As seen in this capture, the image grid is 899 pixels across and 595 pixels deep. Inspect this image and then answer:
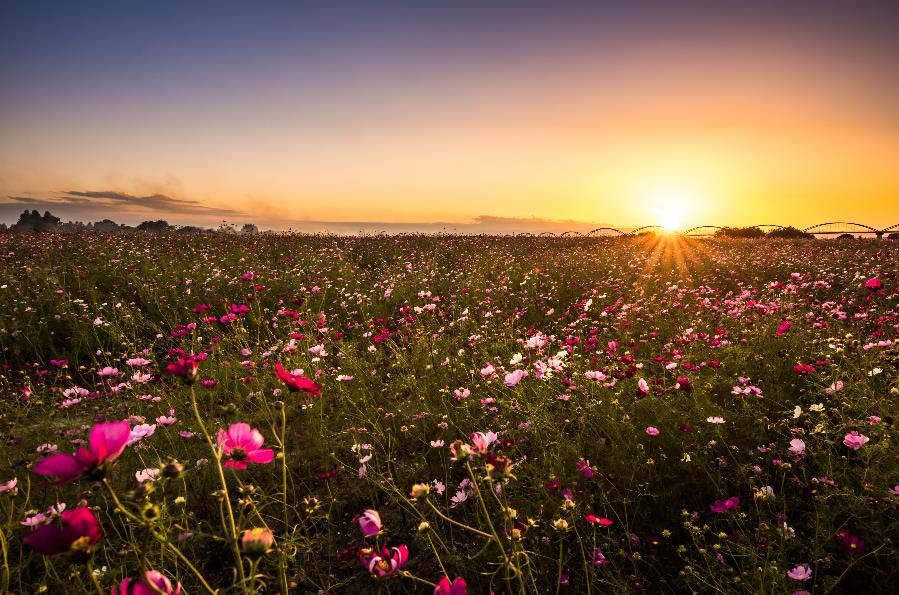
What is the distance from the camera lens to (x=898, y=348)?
8.55ft

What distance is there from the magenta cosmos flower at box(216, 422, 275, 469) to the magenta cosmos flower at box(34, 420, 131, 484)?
0.22 meters

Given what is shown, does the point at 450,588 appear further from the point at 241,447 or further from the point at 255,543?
the point at 241,447

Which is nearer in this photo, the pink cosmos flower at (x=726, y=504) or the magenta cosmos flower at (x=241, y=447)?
the magenta cosmos flower at (x=241, y=447)

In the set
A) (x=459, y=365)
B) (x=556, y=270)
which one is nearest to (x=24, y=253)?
(x=459, y=365)

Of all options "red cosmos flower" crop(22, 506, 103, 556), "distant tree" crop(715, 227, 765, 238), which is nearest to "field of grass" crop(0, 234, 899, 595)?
"red cosmos flower" crop(22, 506, 103, 556)

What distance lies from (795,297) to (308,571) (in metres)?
6.66

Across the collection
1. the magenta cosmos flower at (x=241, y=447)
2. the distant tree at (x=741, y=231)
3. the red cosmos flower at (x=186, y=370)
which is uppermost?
the distant tree at (x=741, y=231)

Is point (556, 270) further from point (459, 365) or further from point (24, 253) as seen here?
point (24, 253)

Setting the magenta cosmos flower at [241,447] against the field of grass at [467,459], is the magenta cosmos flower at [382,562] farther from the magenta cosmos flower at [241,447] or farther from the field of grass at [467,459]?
the magenta cosmos flower at [241,447]

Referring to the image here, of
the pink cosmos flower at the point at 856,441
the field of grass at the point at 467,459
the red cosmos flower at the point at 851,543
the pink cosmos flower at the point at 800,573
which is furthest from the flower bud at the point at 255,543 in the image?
the pink cosmos flower at the point at 856,441

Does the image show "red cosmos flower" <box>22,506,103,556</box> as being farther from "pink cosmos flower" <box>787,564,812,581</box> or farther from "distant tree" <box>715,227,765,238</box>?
"distant tree" <box>715,227,765,238</box>

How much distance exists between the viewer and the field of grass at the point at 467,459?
158 centimetres

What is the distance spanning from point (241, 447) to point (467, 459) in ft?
1.98

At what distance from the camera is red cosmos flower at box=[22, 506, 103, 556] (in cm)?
85
